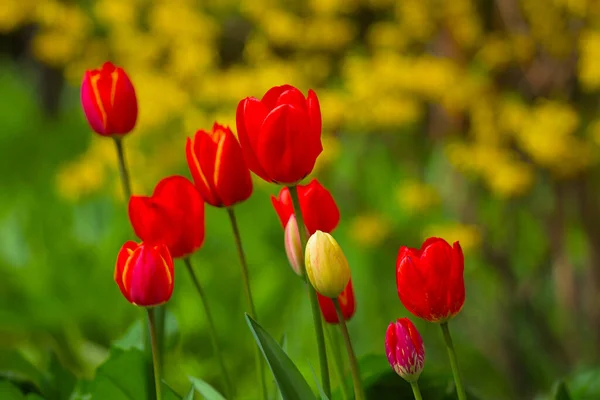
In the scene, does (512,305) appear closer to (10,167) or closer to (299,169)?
(299,169)

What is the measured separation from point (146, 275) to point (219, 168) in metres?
0.11

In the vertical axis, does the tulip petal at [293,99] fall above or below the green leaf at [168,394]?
above

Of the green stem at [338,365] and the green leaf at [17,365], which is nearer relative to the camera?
the green stem at [338,365]

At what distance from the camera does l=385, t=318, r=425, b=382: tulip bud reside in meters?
0.58

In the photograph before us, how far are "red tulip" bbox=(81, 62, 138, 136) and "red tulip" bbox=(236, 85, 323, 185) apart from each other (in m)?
0.18

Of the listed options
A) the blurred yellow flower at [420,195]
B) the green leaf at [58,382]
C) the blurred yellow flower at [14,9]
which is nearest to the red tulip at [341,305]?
the green leaf at [58,382]

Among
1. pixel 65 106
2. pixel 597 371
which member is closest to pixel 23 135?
pixel 65 106

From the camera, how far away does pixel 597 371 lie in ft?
2.92

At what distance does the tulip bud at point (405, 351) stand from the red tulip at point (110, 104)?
33 cm

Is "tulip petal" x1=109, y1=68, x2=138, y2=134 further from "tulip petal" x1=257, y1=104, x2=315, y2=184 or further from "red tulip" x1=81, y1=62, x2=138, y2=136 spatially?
"tulip petal" x1=257, y1=104, x2=315, y2=184

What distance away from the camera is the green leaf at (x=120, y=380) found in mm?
712

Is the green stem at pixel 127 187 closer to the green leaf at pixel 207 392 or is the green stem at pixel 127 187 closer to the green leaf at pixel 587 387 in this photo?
the green leaf at pixel 207 392

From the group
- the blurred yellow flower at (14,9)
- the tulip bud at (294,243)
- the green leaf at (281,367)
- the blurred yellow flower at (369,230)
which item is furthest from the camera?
the blurred yellow flower at (14,9)

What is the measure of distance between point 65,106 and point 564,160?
13.9 ft
